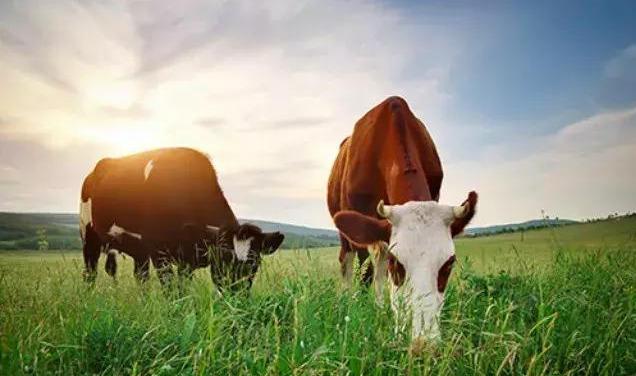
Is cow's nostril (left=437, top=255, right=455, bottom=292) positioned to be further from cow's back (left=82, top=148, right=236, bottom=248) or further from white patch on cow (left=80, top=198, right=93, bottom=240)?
white patch on cow (left=80, top=198, right=93, bottom=240)

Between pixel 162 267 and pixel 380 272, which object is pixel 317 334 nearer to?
pixel 380 272

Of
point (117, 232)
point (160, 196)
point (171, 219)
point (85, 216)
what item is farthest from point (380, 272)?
point (85, 216)

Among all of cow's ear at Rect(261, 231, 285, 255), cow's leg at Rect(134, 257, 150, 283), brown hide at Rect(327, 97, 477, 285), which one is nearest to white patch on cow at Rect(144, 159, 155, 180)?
cow's leg at Rect(134, 257, 150, 283)

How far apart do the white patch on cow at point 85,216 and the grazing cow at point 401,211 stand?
23.0ft

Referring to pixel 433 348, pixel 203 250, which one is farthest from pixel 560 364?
pixel 203 250

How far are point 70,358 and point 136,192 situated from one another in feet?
25.3

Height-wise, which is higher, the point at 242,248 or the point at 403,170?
the point at 403,170

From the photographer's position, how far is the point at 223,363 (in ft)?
10.8

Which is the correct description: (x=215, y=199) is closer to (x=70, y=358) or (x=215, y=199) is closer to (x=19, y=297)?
(x=19, y=297)

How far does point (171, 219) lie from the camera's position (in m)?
9.98

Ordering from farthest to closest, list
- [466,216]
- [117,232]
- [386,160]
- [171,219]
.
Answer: [117,232] → [171,219] → [386,160] → [466,216]

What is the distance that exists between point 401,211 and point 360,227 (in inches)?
19.4

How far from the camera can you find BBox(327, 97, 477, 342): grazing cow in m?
4.16

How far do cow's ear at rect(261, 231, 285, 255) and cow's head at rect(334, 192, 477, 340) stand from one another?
3.56 m
